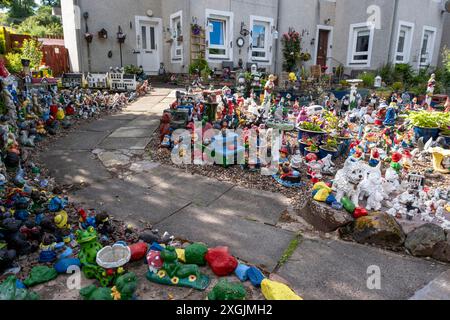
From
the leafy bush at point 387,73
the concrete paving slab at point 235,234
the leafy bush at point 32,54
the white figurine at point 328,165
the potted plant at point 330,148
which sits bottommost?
the concrete paving slab at point 235,234

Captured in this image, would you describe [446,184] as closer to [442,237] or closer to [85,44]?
[442,237]

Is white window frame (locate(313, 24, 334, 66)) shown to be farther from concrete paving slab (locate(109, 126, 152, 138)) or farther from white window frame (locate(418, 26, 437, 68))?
concrete paving slab (locate(109, 126, 152, 138))

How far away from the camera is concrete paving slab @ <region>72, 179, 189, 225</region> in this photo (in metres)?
3.49

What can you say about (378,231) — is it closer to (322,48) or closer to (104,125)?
(104,125)

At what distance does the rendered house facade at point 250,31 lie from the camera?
12.3 metres

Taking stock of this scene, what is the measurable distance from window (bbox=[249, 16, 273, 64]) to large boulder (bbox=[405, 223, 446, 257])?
1160cm

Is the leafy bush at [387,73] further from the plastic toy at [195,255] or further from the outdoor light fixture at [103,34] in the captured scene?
the plastic toy at [195,255]

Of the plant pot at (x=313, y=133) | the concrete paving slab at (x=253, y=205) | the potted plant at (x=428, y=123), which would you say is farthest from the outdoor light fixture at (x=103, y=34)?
the potted plant at (x=428, y=123)

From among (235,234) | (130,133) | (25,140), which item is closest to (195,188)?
(235,234)

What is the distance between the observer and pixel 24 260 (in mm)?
2715

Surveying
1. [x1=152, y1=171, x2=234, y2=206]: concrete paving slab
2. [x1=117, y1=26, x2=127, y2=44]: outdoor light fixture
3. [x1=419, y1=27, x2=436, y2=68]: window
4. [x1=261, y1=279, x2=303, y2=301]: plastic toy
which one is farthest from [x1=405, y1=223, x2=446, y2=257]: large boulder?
[x1=419, y1=27, x2=436, y2=68]: window

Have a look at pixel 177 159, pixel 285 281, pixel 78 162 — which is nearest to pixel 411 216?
pixel 285 281

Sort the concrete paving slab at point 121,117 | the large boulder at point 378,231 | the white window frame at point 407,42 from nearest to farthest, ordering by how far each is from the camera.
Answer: the large boulder at point 378,231, the concrete paving slab at point 121,117, the white window frame at point 407,42

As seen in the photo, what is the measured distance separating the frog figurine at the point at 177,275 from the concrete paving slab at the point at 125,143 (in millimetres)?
3518
